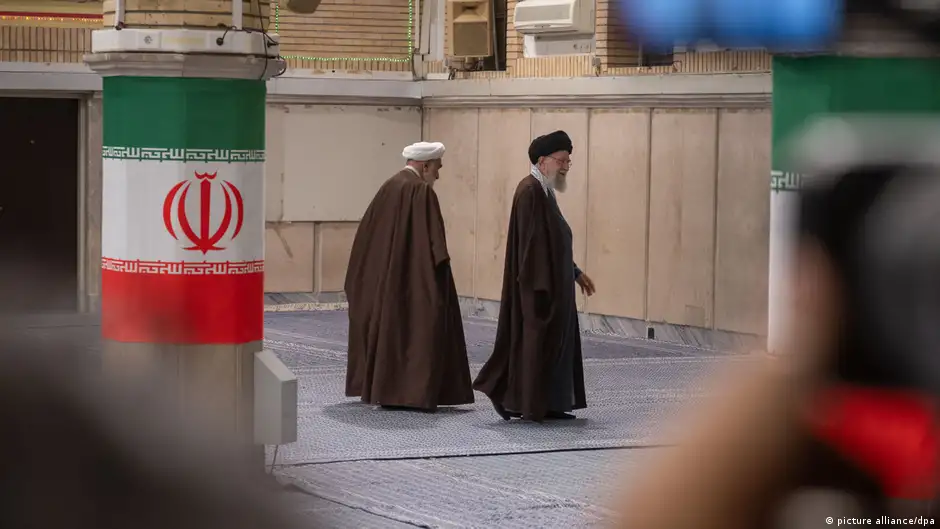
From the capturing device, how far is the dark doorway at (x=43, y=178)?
1462 cm

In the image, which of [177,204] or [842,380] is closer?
[842,380]

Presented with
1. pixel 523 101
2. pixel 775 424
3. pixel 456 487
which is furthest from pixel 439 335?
pixel 775 424

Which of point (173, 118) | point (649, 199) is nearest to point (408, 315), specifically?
point (173, 118)

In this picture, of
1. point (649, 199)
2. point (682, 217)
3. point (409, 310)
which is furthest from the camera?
point (649, 199)

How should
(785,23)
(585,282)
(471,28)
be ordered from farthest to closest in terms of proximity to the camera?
(471,28) < (585,282) < (785,23)

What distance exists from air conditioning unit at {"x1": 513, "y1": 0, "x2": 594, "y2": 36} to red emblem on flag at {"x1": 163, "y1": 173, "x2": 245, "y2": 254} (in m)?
6.89

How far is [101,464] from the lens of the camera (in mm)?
1647

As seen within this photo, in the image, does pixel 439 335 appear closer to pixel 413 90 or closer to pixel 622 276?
pixel 622 276

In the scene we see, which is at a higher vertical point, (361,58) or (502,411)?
(361,58)

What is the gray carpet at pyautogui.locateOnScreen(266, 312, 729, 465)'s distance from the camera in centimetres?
820

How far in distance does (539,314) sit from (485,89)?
599cm

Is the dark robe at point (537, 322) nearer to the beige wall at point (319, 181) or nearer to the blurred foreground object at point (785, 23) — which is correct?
the beige wall at point (319, 181)

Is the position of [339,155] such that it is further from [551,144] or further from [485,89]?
[551,144]

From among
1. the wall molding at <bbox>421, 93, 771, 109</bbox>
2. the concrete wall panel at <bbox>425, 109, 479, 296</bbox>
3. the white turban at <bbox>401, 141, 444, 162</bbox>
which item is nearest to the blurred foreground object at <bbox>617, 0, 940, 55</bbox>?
the white turban at <bbox>401, 141, 444, 162</bbox>
